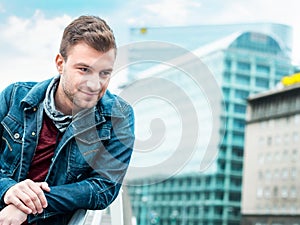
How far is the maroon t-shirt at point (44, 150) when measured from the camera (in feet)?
2.49

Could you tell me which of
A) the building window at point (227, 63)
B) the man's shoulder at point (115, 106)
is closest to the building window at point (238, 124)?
the building window at point (227, 63)

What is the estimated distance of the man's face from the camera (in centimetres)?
71

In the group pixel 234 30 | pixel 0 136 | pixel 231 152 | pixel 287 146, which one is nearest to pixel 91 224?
pixel 0 136

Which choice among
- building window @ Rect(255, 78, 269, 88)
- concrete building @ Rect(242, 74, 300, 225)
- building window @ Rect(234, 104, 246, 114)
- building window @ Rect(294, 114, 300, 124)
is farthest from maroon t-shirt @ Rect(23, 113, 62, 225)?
building window @ Rect(255, 78, 269, 88)

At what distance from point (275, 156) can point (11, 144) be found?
31618mm

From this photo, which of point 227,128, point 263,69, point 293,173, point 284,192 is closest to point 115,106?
point 284,192

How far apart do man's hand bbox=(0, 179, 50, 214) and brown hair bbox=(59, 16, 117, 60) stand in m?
0.14

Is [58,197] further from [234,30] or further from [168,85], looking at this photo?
[234,30]

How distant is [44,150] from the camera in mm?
763

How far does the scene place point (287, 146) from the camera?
3162 cm

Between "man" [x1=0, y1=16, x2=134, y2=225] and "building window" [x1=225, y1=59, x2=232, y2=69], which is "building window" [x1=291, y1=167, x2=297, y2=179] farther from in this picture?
"man" [x1=0, y1=16, x2=134, y2=225]

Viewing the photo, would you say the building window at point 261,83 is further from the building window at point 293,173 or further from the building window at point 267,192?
the building window at point 267,192

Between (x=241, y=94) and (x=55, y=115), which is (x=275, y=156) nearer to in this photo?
(x=241, y=94)

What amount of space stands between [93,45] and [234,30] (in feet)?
124
